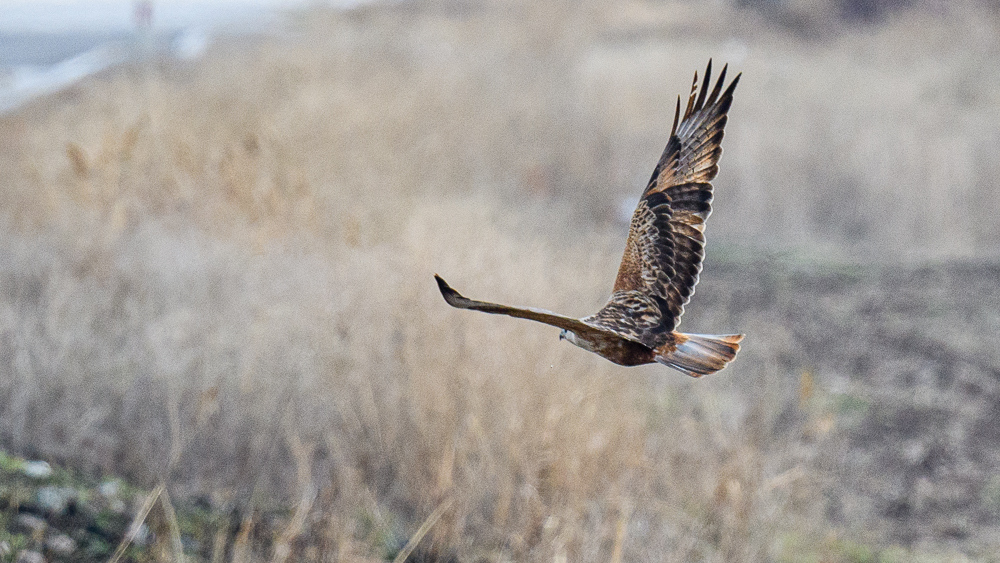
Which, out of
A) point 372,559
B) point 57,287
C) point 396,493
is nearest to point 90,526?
point 372,559

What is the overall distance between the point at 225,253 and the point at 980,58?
12530 mm

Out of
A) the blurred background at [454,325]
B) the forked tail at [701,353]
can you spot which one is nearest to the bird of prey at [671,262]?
the forked tail at [701,353]

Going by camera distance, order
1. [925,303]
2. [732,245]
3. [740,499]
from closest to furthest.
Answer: [740,499], [925,303], [732,245]

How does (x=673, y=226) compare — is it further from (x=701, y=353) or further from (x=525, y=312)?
(x=525, y=312)

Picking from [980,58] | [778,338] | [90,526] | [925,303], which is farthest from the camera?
[980,58]

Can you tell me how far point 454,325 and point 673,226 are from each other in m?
3.29

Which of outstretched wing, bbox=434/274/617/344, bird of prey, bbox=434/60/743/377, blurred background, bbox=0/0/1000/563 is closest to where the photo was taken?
outstretched wing, bbox=434/274/617/344

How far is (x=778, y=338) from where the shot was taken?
Answer: 669 centimetres

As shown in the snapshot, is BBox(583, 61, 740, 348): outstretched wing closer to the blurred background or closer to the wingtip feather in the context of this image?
the wingtip feather

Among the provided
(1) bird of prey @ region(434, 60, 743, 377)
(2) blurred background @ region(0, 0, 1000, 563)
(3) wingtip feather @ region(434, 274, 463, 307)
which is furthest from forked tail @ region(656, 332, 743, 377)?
(2) blurred background @ region(0, 0, 1000, 563)

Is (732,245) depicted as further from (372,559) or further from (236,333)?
(372,559)

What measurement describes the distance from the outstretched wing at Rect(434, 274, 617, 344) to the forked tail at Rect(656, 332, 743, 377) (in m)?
0.08

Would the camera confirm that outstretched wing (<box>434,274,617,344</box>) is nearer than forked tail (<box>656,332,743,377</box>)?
Yes

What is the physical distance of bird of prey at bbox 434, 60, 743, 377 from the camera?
0.75 meters
